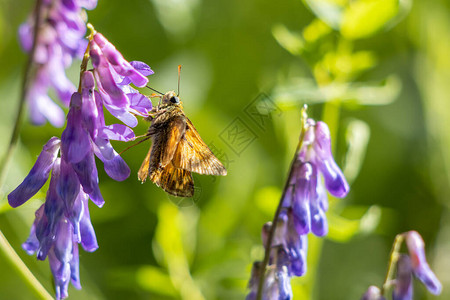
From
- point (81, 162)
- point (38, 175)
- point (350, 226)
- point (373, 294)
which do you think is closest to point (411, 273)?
point (373, 294)

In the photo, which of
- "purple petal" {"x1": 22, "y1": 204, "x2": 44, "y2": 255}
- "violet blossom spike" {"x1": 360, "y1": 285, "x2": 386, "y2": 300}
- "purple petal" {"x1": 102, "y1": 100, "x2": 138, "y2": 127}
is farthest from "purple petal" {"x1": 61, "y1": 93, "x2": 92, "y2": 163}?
"violet blossom spike" {"x1": 360, "y1": 285, "x2": 386, "y2": 300}

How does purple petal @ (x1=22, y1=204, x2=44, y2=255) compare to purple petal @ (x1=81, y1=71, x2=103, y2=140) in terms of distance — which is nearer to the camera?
purple petal @ (x1=81, y1=71, x2=103, y2=140)

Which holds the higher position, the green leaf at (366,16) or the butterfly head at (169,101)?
the green leaf at (366,16)

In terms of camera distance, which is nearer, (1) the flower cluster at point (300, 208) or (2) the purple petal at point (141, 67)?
(2) the purple petal at point (141, 67)

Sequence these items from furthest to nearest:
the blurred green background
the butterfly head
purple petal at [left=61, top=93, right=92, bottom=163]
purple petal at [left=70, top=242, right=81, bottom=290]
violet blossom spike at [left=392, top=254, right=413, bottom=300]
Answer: the blurred green background
the butterfly head
violet blossom spike at [left=392, top=254, right=413, bottom=300]
purple petal at [left=70, top=242, right=81, bottom=290]
purple petal at [left=61, top=93, right=92, bottom=163]

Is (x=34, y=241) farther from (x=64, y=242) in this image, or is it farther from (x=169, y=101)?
(x=169, y=101)

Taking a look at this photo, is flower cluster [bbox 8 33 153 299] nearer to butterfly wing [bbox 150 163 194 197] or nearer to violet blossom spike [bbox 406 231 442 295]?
butterfly wing [bbox 150 163 194 197]

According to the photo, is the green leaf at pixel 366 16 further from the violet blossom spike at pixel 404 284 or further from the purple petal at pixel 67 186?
the purple petal at pixel 67 186

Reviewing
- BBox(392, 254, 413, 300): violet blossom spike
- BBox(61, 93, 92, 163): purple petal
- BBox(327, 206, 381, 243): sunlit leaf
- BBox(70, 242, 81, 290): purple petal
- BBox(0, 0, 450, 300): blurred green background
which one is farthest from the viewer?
BBox(0, 0, 450, 300): blurred green background

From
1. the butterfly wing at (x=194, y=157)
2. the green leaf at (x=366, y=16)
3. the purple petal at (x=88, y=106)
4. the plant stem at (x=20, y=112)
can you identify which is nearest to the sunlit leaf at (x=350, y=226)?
the butterfly wing at (x=194, y=157)
